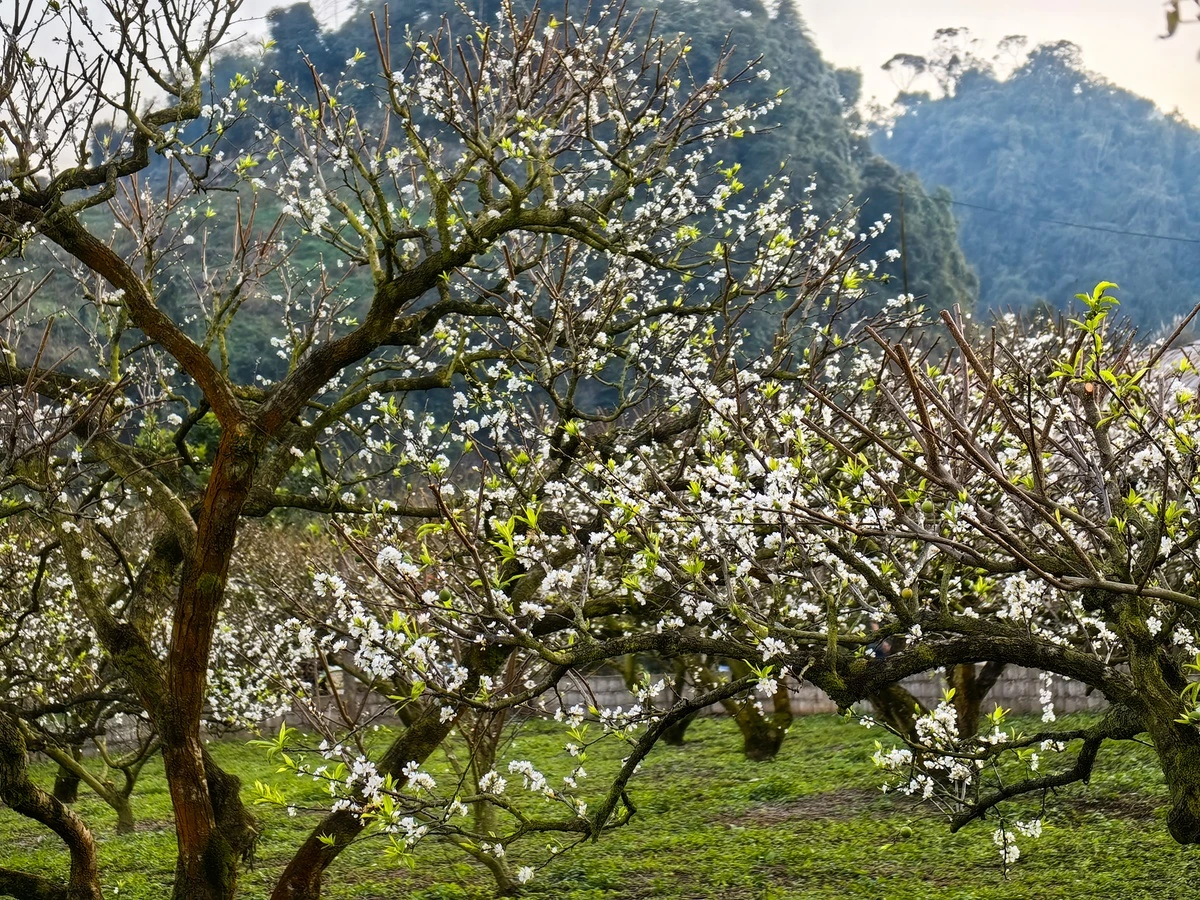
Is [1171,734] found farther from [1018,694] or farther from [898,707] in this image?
[1018,694]

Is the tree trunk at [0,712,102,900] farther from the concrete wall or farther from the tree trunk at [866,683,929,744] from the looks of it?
the tree trunk at [866,683,929,744]

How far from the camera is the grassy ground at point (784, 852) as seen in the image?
8.31m

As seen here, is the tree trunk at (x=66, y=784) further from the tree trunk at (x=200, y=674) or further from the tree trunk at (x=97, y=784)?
the tree trunk at (x=200, y=674)

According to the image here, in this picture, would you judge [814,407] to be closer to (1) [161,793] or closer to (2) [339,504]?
(2) [339,504]

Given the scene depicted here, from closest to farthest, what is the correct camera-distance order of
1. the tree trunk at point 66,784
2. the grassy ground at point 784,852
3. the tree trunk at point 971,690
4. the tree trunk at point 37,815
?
the tree trunk at point 37,815 → the grassy ground at point 784,852 → the tree trunk at point 971,690 → the tree trunk at point 66,784

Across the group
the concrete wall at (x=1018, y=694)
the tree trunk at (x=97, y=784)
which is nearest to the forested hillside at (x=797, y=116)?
the concrete wall at (x=1018, y=694)

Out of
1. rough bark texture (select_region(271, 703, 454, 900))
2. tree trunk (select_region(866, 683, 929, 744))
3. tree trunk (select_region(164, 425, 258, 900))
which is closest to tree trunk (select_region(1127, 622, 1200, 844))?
rough bark texture (select_region(271, 703, 454, 900))

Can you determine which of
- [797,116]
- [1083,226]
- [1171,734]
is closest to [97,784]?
[1171,734]

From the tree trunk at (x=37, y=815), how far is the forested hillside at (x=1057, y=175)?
4387cm

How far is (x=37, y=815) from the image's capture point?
6.51 meters

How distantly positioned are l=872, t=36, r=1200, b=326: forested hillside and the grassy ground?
37.6m

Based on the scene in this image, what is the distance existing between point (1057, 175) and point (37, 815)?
185ft

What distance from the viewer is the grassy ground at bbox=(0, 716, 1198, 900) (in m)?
8.31

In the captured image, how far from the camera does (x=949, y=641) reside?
13.2 ft
